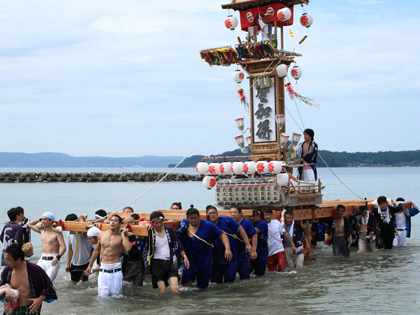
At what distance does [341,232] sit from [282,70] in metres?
5.07

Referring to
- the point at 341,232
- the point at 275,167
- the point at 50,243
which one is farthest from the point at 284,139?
the point at 50,243

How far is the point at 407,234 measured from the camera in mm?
16906

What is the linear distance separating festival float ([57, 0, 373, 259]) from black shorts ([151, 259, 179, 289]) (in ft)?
13.8

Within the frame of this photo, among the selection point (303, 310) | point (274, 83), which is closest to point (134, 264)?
point (303, 310)

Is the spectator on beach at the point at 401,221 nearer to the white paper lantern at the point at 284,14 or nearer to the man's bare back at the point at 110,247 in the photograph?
the white paper lantern at the point at 284,14

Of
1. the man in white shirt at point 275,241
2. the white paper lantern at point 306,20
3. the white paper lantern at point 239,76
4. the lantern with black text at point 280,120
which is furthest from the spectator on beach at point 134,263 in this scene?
the white paper lantern at point 306,20

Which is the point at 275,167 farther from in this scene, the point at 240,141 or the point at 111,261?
the point at 111,261

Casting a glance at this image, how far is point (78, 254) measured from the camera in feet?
33.7

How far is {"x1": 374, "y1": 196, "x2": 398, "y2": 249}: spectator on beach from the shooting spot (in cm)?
1568

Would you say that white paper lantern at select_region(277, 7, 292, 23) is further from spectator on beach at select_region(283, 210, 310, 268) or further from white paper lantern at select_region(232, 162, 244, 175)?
spectator on beach at select_region(283, 210, 310, 268)

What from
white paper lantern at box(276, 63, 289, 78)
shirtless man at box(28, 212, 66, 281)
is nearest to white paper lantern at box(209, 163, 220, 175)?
white paper lantern at box(276, 63, 289, 78)

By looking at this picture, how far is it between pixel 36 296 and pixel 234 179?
8.41 metres

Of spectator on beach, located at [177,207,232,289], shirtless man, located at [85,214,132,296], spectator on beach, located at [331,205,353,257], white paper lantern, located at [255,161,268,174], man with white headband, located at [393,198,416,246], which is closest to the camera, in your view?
shirtless man, located at [85,214,132,296]

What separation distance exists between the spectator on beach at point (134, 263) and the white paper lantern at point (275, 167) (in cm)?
454
